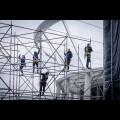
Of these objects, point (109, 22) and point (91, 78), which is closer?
point (109, 22)
